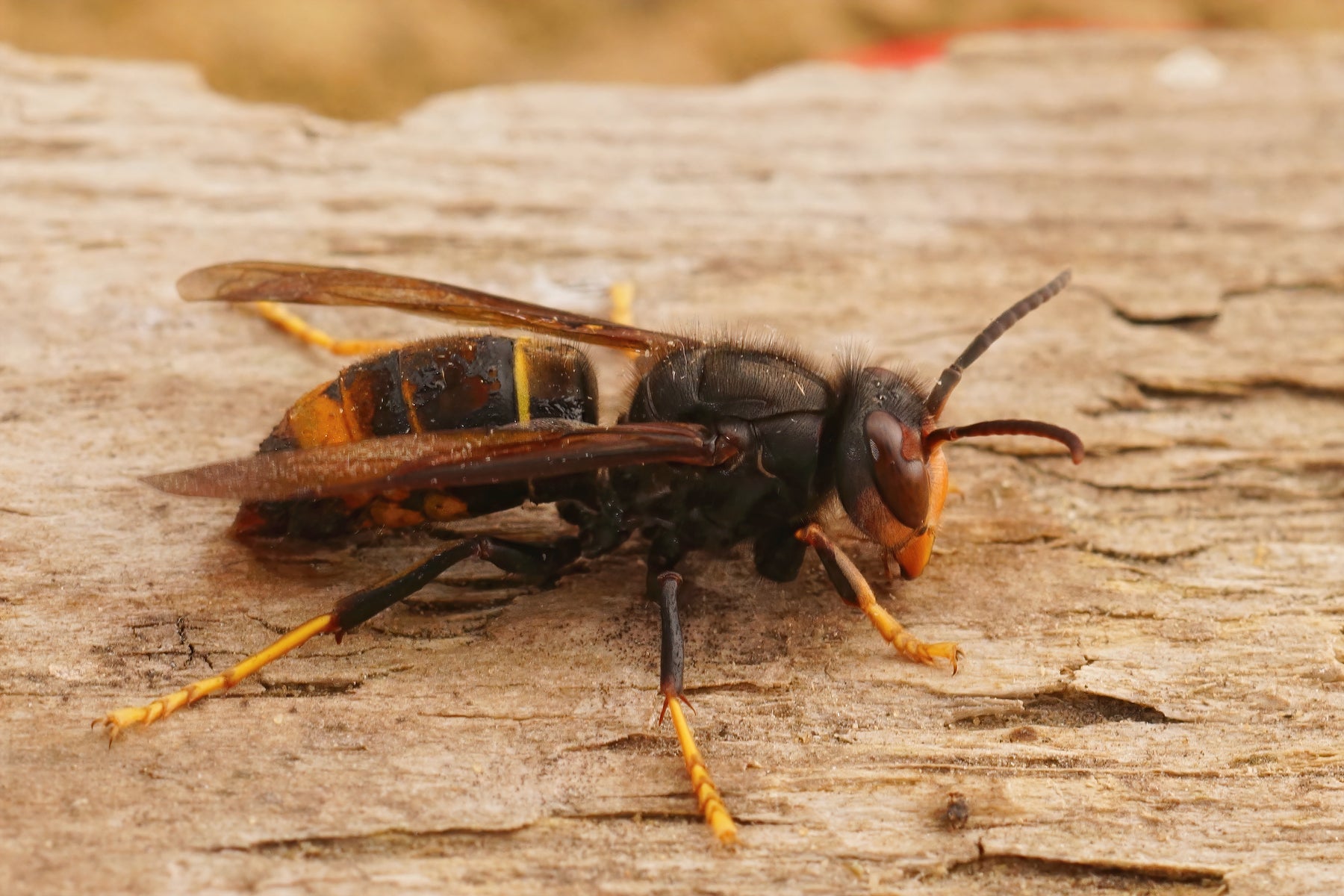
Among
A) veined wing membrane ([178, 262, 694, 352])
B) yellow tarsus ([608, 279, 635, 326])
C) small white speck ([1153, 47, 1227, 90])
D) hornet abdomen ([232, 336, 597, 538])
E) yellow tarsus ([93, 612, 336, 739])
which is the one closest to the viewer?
yellow tarsus ([93, 612, 336, 739])

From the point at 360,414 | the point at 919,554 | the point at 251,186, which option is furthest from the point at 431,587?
the point at 251,186

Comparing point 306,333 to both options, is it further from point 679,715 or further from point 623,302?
point 679,715

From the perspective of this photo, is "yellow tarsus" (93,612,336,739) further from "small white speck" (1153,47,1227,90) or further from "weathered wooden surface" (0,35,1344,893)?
"small white speck" (1153,47,1227,90)

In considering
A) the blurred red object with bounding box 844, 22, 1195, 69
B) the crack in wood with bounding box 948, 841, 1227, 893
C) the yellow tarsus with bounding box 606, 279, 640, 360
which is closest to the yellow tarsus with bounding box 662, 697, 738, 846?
the crack in wood with bounding box 948, 841, 1227, 893

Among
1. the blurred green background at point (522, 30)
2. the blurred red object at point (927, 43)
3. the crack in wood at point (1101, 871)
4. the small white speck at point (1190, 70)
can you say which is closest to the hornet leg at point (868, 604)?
the crack in wood at point (1101, 871)

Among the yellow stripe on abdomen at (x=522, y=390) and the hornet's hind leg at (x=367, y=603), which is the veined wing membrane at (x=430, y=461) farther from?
the hornet's hind leg at (x=367, y=603)

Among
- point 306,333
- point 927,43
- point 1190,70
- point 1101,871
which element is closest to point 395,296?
point 306,333

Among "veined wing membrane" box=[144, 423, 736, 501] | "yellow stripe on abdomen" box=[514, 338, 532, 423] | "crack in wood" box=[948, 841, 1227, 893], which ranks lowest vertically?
"crack in wood" box=[948, 841, 1227, 893]
